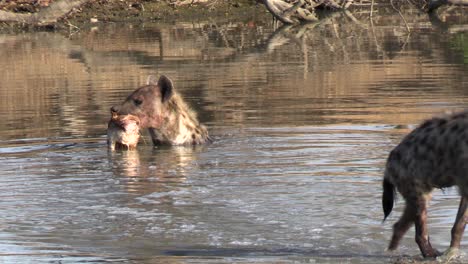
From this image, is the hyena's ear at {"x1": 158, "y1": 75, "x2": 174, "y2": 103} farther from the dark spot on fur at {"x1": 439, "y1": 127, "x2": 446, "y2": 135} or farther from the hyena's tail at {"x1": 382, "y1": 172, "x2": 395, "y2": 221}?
the dark spot on fur at {"x1": 439, "y1": 127, "x2": 446, "y2": 135}

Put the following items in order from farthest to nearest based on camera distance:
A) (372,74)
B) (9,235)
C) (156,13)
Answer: (156,13) < (372,74) < (9,235)

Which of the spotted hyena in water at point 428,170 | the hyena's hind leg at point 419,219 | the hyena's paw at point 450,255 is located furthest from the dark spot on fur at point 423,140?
→ the hyena's paw at point 450,255

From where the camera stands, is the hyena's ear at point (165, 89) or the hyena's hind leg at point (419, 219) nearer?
the hyena's hind leg at point (419, 219)

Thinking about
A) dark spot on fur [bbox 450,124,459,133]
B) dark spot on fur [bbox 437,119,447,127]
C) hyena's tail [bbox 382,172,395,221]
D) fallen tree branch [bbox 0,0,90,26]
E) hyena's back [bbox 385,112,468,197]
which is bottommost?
hyena's tail [bbox 382,172,395,221]

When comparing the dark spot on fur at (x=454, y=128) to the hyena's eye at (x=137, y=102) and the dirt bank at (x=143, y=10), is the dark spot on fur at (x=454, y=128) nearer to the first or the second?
the hyena's eye at (x=137, y=102)

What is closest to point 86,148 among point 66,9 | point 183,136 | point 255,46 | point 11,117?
point 183,136

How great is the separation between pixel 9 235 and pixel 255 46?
15.3 m

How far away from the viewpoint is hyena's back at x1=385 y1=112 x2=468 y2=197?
6266mm

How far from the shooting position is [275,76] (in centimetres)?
1694

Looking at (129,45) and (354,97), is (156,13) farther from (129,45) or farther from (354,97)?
(354,97)

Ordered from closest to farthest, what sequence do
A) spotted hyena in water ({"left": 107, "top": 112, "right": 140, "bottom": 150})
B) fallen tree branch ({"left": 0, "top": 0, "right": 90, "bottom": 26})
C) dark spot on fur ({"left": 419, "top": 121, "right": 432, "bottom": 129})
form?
dark spot on fur ({"left": 419, "top": 121, "right": 432, "bottom": 129}) < spotted hyena in water ({"left": 107, "top": 112, "right": 140, "bottom": 150}) < fallen tree branch ({"left": 0, "top": 0, "right": 90, "bottom": 26})

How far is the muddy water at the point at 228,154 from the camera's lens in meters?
7.12

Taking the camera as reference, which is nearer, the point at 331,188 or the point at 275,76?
the point at 331,188

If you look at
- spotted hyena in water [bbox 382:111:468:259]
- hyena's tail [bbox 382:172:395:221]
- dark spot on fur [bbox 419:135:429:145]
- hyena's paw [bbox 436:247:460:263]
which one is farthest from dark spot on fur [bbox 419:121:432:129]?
hyena's paw [bbox 436:247:460:263]
